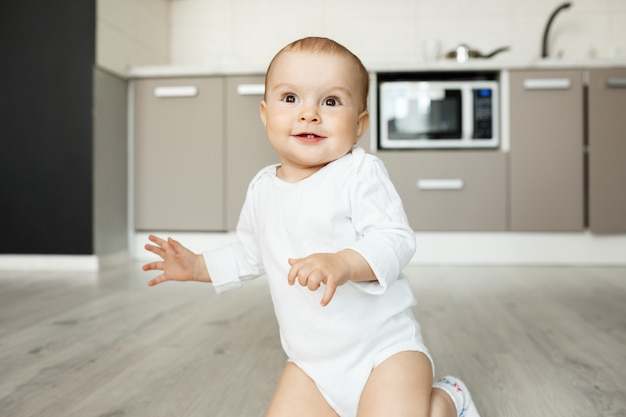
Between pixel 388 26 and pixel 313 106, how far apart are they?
3011mm

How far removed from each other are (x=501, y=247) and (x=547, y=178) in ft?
1.31

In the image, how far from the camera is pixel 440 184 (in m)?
3.02

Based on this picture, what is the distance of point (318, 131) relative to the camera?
83cm

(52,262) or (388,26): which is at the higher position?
(388,26)

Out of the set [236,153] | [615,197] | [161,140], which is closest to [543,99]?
[615,197]

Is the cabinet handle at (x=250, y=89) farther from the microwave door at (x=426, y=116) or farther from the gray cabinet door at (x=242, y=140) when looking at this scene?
the microwave door at (x=426, y=116)

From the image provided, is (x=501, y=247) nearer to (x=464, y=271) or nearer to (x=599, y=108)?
(x=464, y=271)

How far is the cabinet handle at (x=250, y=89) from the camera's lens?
3049mm

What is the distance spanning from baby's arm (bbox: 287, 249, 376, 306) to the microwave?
2.41 metres

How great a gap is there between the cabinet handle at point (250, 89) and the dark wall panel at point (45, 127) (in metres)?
0.71

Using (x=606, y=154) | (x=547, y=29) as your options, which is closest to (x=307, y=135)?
(x=606, y=154)

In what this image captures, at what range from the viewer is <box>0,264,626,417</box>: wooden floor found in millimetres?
1020

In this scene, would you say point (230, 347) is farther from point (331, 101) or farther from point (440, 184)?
point (440, 184)

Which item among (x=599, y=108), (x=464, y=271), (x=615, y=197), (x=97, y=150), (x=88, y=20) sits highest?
(x=88, y=20)
